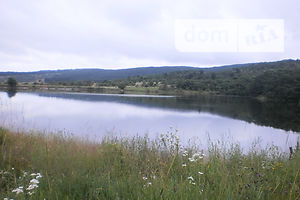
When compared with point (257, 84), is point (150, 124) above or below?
below

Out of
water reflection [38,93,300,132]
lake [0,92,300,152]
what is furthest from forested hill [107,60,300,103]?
lake [0,92,300,152]

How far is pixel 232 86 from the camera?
62750mm

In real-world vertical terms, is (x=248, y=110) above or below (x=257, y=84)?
below

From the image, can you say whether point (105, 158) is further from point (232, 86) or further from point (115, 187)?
point (232, 86)

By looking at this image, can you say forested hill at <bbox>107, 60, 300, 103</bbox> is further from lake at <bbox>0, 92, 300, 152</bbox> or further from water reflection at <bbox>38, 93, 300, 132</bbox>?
lake at <bbox>0, 92, 300, 152</bbox>

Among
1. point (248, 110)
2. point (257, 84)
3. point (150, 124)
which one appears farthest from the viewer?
point (257, 84)

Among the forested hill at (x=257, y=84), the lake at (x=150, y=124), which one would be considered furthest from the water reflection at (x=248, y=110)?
the forested hill at (x=257, y=84)

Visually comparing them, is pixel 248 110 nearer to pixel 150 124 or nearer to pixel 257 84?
pixel 150 124

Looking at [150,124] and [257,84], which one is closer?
[150,124]

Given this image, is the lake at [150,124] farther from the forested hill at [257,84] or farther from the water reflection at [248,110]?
the forested hill at [257,84]

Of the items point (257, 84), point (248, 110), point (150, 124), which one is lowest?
point (248, 110)

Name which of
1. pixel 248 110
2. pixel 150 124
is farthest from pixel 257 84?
pixel 150 124

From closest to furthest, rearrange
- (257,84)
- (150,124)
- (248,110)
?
(150,124) → (248,110) → (257,84)

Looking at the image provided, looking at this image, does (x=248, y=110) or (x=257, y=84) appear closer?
(x=248, y=110)
